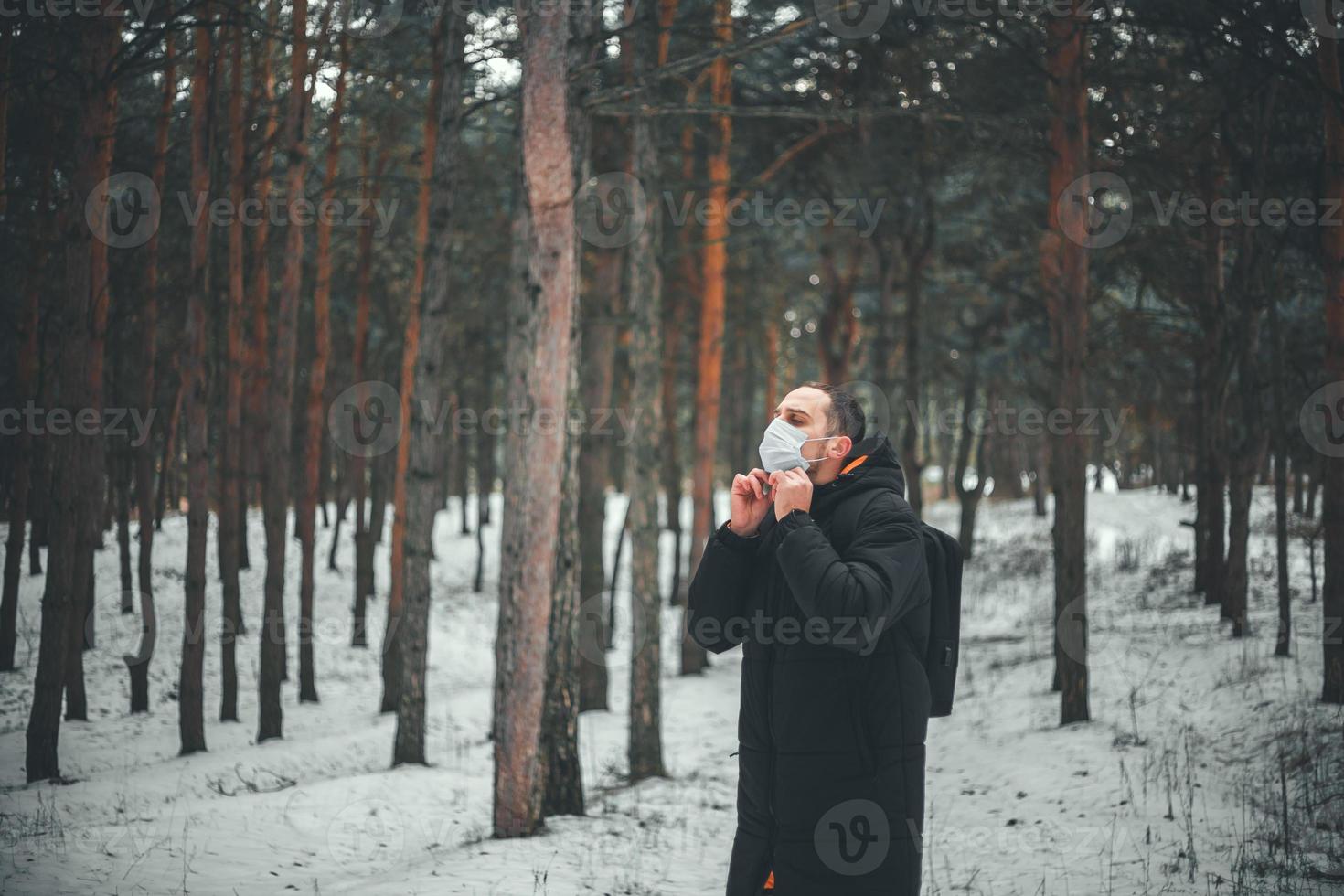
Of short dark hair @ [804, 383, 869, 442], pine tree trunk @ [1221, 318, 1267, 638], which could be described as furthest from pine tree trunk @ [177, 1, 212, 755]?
pine tree trunk @ [1221, 318, 1267, 638]

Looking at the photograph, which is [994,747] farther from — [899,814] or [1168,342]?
[1168,342]

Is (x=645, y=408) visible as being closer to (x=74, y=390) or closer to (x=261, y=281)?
(x=74, y=390)

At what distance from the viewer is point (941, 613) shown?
301 centimetres

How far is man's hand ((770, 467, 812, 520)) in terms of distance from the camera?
112 inches

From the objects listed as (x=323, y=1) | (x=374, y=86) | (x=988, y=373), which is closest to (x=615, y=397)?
(x=988, y=373)

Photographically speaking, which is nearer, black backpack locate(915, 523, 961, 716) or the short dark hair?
black backpack locate(915, 523, 961, 716)

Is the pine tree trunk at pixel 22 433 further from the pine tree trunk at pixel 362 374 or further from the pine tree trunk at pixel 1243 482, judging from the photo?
the pine tree trunk at pixel 1243 482

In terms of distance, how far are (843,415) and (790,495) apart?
454 mm

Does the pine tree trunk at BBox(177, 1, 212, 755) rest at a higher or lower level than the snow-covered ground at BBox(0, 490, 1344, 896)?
higher

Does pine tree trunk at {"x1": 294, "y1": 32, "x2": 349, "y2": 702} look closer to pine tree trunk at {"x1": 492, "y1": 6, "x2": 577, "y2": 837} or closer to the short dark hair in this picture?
pine tree trunk at {"x1": 492, "y1": 6, "x2": 577, "y2": 837}

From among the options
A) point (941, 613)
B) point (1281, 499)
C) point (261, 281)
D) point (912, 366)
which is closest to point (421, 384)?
point (261, 281)

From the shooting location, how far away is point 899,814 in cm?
279

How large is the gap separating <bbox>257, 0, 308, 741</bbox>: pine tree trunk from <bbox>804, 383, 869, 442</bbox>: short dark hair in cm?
1018

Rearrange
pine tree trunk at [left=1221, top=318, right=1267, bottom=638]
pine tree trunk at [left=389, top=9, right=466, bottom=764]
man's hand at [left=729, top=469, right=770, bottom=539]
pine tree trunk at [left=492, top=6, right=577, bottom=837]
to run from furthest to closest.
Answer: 1. pine tree trunk at [left=1221, top=318, right=1267, bottom=638]
2. pine tree trunk at [left=389, top=9, right=466, bottom=764]
3. pine tree trunk at [left=492, top=6, right=577, bottom=837]
4. man's hand at [left=729, top=469, right=770, bottom=539]
